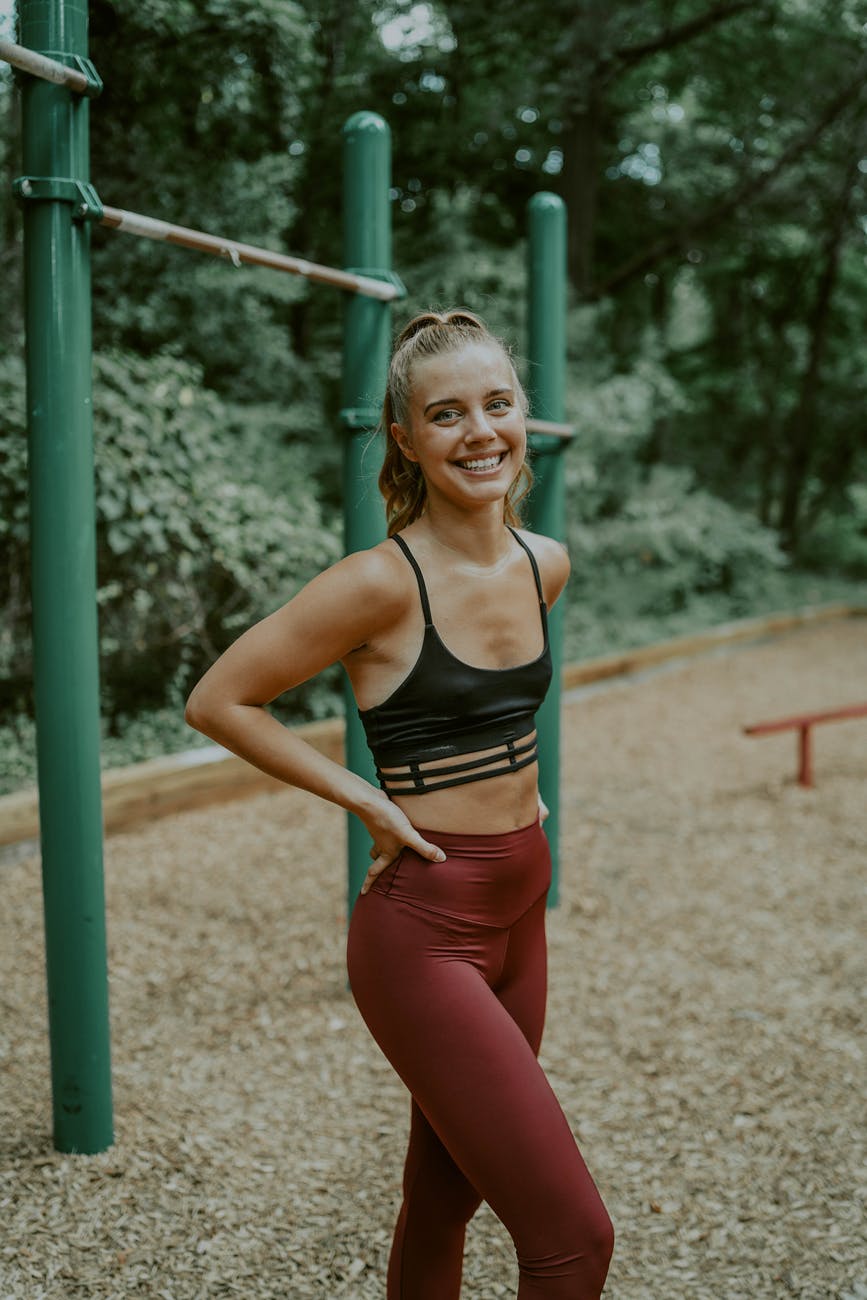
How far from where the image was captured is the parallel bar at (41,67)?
1942 mm

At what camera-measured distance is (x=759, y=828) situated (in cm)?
506

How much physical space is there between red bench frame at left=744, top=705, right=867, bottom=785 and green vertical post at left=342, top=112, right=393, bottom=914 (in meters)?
2.95

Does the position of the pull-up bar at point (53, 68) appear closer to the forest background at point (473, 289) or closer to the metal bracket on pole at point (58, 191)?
the metal bracket on pole at point (58, 191)

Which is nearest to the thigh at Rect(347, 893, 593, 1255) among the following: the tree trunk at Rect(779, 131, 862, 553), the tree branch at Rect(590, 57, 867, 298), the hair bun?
the hair bun

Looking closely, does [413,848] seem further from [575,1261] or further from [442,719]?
[575,1261]

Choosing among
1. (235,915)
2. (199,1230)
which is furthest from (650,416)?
(199,1230)

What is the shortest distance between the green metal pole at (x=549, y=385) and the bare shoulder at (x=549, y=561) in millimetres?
1736

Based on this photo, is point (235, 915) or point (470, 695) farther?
point (235, 915)

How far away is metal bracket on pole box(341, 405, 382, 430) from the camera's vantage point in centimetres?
287

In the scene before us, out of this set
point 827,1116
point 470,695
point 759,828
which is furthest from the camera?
point 759,828

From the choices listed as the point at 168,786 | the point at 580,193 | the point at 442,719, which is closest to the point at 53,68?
the point at 442,719

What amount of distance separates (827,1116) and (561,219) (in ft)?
9.34

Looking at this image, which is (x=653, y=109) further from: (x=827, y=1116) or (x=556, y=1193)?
(x=556, y=1193)

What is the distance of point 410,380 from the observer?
1.65m
